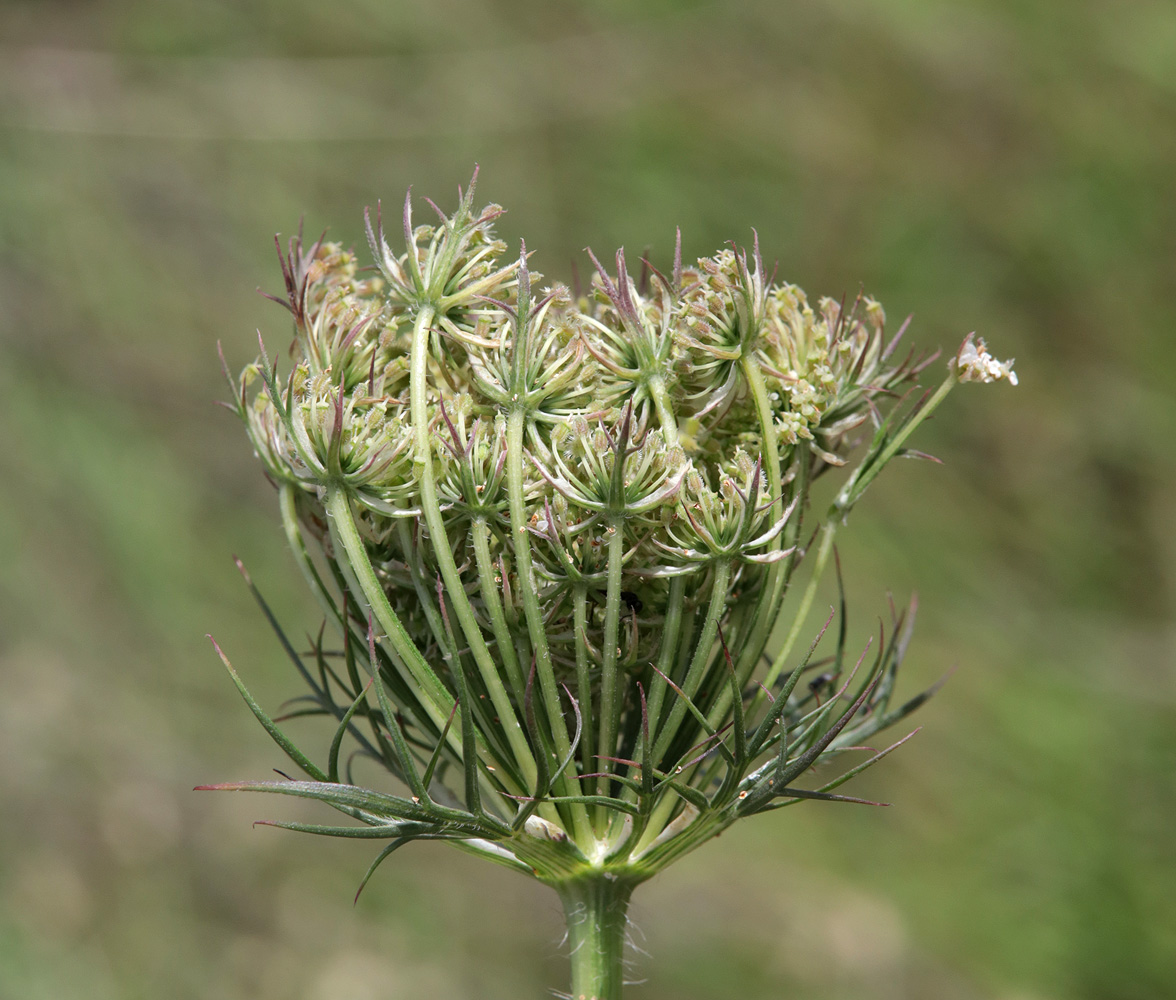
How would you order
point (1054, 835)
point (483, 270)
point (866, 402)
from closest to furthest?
point (483, 270) → point (866, 402) → point (1054, 835)

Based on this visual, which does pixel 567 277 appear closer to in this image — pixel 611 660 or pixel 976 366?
pixel 976 366

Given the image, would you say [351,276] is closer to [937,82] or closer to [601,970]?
[601,970]

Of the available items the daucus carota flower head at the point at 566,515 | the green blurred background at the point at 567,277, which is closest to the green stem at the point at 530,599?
the daucus carota flower head at the point at 566,515

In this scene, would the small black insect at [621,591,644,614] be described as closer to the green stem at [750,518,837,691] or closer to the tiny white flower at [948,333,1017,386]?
the green stem at [750,518,837,691]

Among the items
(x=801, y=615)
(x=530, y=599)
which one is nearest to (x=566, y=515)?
(x=530, y=599)

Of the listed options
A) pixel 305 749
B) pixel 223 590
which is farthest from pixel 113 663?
pixel 305 749

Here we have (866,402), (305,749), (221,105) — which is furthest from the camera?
(221,105)
